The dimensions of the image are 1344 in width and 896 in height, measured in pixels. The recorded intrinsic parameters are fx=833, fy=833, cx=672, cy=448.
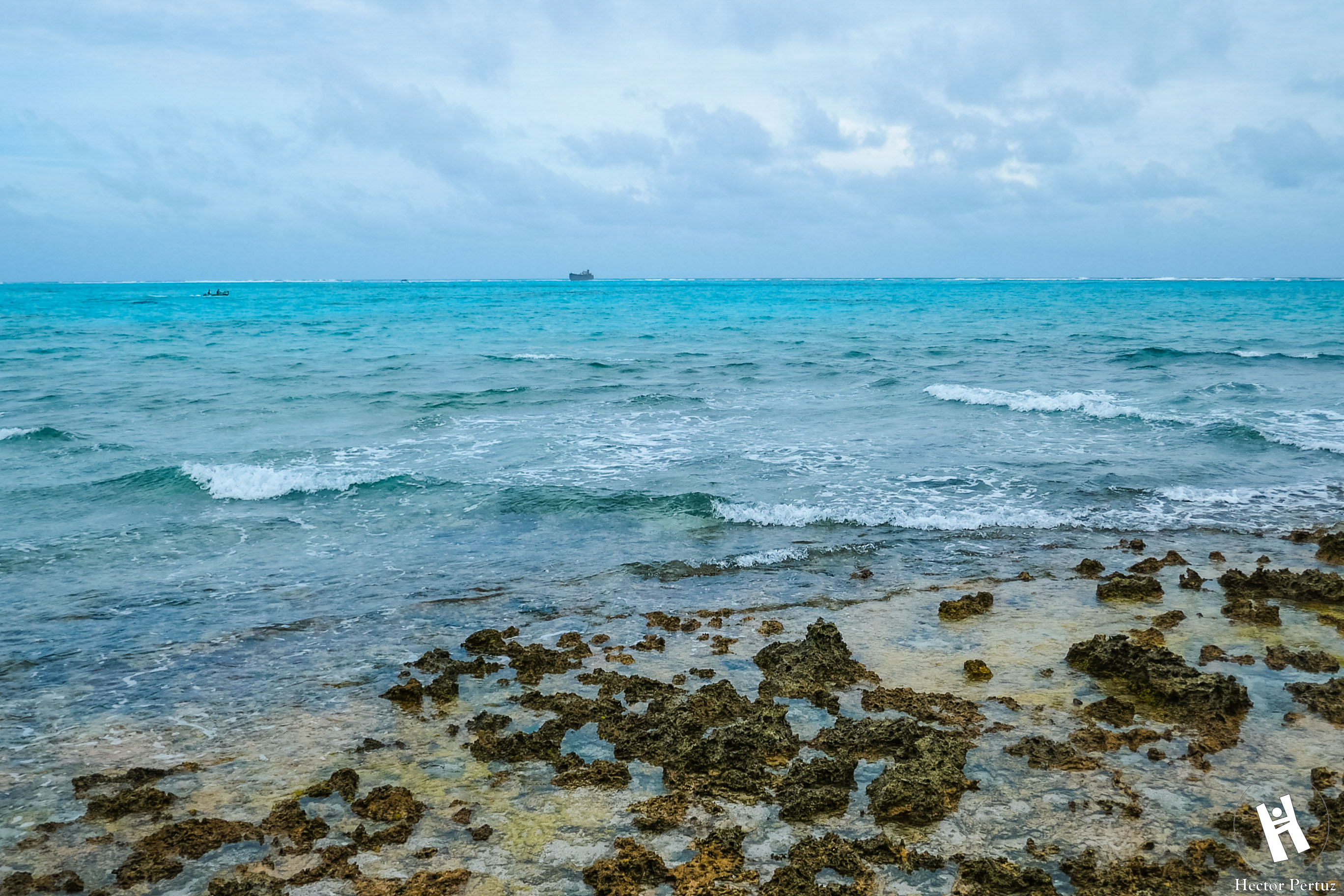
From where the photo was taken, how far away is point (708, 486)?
12531 mm

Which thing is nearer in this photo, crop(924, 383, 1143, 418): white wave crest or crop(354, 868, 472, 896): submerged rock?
crop(354, 868, 472, 896): submerged rock

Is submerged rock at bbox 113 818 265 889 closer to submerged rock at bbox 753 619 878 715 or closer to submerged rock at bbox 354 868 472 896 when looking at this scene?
submerged rock at bbox 354 868 472 896

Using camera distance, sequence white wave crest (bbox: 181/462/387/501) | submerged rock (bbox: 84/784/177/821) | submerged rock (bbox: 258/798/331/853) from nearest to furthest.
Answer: submerged rock (bbox: 258/798/331/853) < submerged rock (bbox: 84/784/177/821) < white wave crest (bbox: 181/462/387/501)

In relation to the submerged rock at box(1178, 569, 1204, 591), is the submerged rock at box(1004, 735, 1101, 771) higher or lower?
lower

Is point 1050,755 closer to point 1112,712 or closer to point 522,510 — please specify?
point 1112,712

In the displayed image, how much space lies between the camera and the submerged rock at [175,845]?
4.35 metres

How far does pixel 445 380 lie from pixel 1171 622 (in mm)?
21100

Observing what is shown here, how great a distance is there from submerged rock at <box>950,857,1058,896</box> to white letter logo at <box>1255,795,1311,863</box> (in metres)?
1.26

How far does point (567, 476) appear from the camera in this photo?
43.8 ft

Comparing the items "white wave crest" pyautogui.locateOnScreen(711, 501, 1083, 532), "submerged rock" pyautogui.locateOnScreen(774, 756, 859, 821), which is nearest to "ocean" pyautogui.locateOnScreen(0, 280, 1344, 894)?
"white wave crest" pyautogui.locateOnScreen(711, 501, 1083, 532)

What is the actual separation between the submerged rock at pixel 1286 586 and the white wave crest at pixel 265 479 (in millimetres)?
11287

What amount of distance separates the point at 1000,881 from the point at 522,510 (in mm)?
8399

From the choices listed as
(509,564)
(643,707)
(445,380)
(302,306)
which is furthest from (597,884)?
(302,306)

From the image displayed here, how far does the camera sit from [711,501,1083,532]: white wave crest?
10594mm
